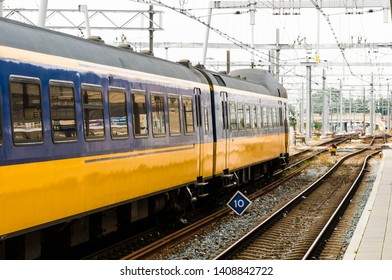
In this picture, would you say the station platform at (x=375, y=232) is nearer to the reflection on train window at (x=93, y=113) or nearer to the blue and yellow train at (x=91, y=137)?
the blue and yellow train at (x=91, y=137)

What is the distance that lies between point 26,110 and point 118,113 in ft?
10.2

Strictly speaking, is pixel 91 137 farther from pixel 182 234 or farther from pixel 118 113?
pixel 182 234

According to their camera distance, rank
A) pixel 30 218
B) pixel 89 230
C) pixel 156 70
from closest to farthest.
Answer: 1. pixel 30 218
2. pixel 89 230
3. pixel 156 70

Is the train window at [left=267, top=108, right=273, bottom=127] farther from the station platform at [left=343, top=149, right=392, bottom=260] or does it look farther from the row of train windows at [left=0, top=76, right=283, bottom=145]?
the row of train windows at [left=0, top=76, right=283, bottom=145]

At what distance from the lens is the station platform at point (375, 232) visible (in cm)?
1248

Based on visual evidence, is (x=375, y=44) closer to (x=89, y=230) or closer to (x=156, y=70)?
(x=156, y=70)

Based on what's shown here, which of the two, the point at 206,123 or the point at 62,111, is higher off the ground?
the point at 62,111

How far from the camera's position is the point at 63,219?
10664mm

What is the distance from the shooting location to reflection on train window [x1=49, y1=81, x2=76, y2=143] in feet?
33.9

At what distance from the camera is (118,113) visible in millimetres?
12602

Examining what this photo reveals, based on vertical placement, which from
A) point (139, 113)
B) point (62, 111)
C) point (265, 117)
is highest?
point (62, 111)

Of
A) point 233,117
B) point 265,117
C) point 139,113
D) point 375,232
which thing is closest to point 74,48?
point 139,113

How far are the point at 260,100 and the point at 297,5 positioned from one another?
48.5 feet

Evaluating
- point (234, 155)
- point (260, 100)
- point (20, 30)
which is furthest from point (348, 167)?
point (20, 30)
